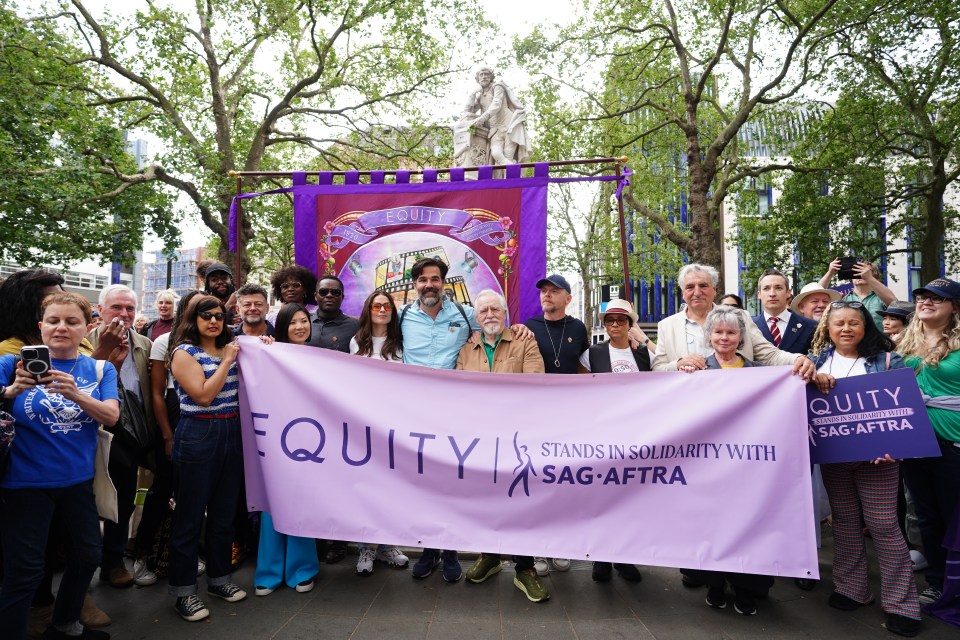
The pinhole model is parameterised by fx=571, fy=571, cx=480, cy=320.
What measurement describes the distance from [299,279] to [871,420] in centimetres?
424

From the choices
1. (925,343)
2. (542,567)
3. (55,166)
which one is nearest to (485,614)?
(542,567)

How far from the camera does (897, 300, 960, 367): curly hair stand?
3588mm

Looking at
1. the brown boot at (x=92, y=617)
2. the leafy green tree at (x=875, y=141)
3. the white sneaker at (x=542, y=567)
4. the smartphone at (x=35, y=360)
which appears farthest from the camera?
the leafy green tree at (x=875, y=141)

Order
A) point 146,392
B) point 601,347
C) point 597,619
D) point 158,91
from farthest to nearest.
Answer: point 158,91
point 601,347
point 146,392
point 597,619

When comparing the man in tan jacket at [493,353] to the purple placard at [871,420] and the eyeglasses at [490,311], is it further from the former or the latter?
the purple placard at [871,420]

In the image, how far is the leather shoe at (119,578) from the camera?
12.5 feet

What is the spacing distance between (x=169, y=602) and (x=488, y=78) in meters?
5.55

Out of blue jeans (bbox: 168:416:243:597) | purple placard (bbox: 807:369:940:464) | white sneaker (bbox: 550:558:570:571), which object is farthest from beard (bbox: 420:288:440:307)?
purple placard (bbox: 807:369:940:464)

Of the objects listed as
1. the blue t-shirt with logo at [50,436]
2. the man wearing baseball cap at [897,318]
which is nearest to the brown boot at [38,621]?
the blue t-shirt with logo at [50,436]

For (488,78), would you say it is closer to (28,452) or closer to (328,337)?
(328,337)

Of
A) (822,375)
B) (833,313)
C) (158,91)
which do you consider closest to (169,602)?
(822,375)

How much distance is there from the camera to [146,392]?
12.9ft

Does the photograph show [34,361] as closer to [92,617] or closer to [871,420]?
[92,617]

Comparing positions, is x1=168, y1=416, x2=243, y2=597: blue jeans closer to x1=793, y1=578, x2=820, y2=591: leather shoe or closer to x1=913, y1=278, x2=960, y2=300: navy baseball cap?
x1=793, y1=578, x2=820, y2=591: leather shoe
